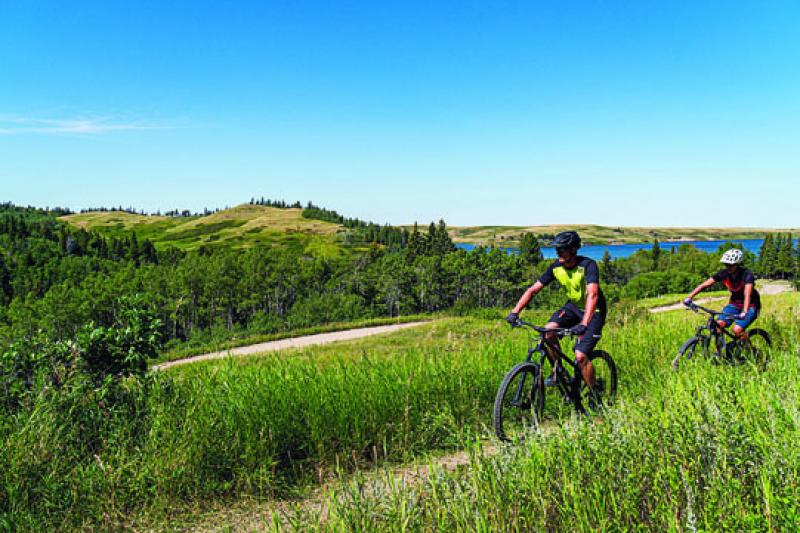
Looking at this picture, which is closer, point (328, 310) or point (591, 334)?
point (591, 334)

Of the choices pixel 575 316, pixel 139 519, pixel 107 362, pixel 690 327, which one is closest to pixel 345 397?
pixel 139 519

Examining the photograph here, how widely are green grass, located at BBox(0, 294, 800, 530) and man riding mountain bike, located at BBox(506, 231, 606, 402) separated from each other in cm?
82

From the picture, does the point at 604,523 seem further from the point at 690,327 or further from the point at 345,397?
the point at 690,327

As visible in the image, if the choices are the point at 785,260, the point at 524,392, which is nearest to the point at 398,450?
the point at 524,392

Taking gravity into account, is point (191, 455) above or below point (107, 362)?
below

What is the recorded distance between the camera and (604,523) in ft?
8.09

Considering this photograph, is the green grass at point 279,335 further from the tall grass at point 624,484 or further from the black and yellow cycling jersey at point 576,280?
the tall grass at point 624,484

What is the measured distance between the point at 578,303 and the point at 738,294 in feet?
11.8

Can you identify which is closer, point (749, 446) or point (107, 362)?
point (749, 446)

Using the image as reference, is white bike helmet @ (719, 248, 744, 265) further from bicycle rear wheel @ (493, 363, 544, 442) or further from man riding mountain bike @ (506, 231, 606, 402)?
bicycle rear wheel @ (493, 363, 544, 442)

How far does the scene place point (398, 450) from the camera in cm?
491

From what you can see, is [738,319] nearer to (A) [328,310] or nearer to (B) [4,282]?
(A) [328,310]

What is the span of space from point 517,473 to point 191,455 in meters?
2.88

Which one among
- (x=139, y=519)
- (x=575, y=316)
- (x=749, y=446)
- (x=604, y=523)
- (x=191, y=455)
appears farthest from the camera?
(x=575, y=316)
